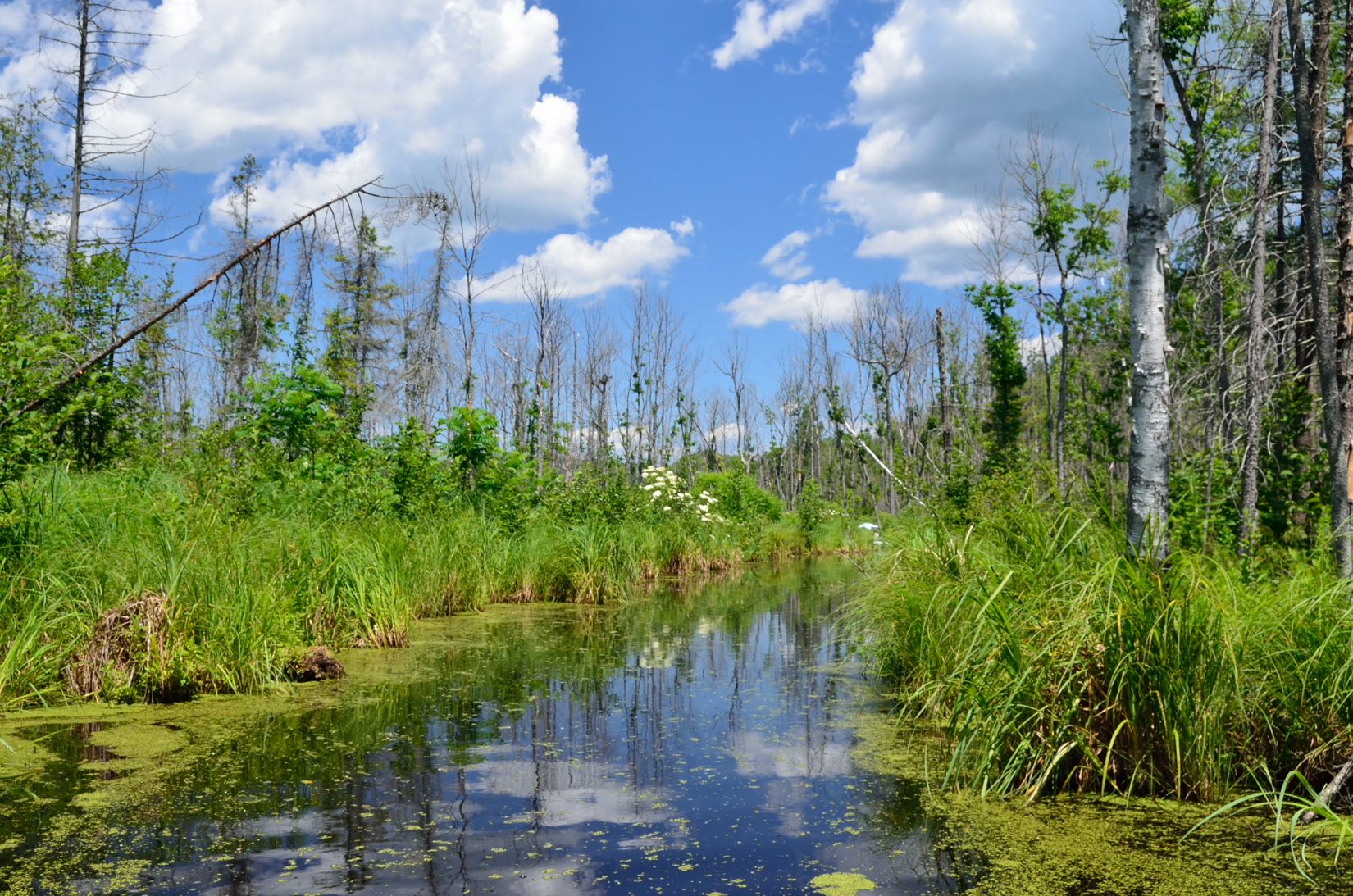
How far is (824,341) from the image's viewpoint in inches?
1412

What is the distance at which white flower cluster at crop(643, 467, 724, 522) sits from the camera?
1562 cm

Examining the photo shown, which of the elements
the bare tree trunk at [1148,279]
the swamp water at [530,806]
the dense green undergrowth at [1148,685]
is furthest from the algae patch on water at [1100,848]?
the bare tree trunk at [1148,279]

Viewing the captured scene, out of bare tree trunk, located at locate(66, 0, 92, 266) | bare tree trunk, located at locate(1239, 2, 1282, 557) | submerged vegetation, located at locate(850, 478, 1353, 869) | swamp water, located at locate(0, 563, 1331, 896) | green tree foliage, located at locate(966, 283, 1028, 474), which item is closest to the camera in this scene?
swamp water, located at locate(0, 563, 1331, 896)

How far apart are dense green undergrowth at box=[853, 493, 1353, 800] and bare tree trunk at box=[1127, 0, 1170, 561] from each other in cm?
46

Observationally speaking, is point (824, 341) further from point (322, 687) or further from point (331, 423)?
point (322, 687)

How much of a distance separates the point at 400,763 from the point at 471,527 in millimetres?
5803

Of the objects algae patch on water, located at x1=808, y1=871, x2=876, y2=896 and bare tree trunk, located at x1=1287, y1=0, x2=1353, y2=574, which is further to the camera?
bare tree trunk, located at x1=1287, y1=0, x2=1353, y2=574

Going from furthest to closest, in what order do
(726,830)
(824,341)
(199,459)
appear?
(824,341), (199,459), (726,830)

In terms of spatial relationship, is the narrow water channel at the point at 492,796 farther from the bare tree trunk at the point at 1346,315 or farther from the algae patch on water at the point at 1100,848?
the bare tree trunk at the point at 1346,315

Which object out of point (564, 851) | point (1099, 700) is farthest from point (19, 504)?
point (1099, 700)

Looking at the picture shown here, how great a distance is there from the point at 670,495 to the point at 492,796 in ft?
39.8

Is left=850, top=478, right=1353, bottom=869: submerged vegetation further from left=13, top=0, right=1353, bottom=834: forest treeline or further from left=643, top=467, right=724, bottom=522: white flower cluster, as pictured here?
left=643, top=467, right=724, bottom=522: white flower cluster

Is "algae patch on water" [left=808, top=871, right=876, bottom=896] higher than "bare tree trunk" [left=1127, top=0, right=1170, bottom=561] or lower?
lower

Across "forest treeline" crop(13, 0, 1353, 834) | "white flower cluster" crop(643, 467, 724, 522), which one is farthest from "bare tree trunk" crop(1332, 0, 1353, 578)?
"white flower cluster" crop(643, 467, 724, 522)
